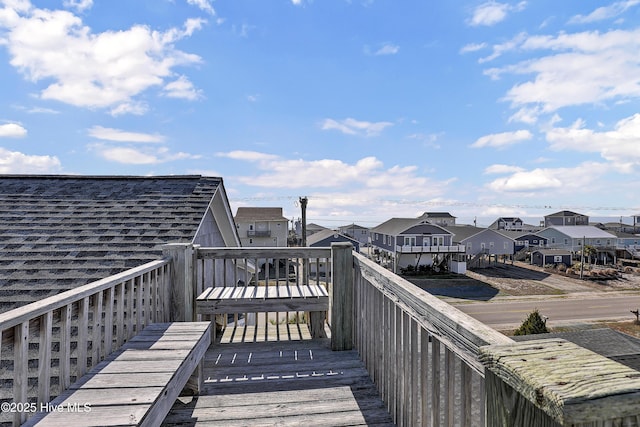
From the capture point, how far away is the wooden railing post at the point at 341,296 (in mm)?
3326

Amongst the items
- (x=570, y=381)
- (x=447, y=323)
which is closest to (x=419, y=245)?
(x=447, y=323)

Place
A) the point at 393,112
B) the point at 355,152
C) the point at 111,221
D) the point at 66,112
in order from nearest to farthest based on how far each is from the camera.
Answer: the point at 111,221
the point at 66,112
the point at 393,112
the point at 355,152

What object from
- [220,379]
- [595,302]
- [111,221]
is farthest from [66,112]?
[595,302]

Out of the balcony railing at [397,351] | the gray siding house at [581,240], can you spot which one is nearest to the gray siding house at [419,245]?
the gray siding house at [581,240]

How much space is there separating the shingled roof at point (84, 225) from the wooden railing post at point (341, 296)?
7.40 feet

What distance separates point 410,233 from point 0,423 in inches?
1100

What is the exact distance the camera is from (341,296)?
11.0 ft

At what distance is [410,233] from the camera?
2794cm

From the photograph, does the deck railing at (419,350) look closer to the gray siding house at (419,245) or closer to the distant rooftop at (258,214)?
the gray siding house at (419,245)

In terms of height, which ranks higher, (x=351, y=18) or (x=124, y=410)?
(x=351, y=18)

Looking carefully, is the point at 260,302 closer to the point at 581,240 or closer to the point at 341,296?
the point at 341,296

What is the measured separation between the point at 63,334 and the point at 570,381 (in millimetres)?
2413

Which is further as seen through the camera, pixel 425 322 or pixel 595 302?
pixel 595 302

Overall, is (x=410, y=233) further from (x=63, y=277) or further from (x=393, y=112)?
(x=63, y=277)
